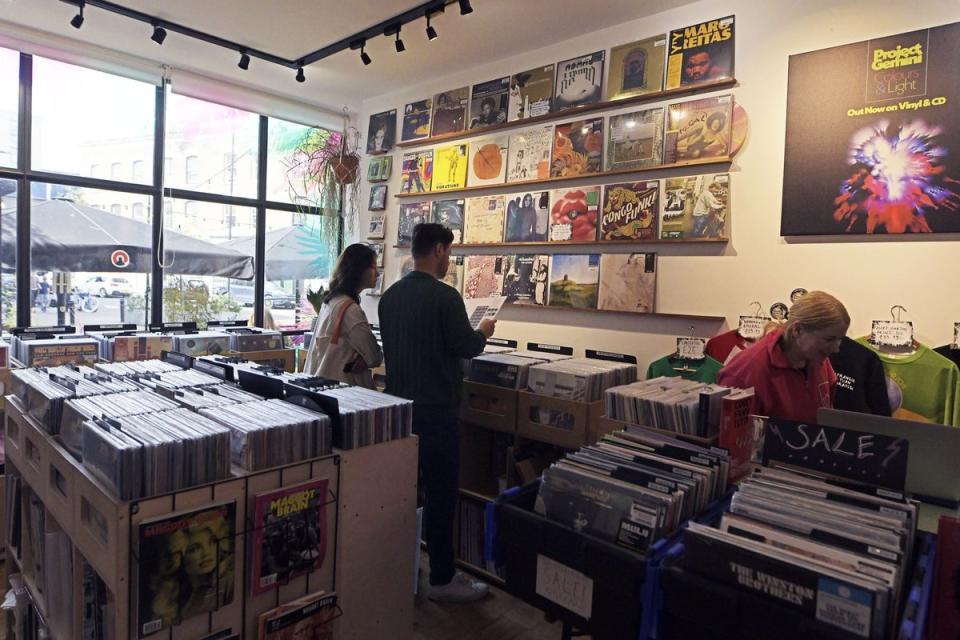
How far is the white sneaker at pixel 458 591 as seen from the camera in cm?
256

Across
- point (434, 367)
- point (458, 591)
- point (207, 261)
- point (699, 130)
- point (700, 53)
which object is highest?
point (700, 53)

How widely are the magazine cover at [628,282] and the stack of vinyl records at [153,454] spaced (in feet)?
8.18

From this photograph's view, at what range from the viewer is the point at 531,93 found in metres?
3.81

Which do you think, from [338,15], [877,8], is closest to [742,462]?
[877,8]

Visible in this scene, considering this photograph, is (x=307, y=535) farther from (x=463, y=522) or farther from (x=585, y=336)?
(x=585, y=336)

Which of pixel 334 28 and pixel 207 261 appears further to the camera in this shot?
pixel 207 261

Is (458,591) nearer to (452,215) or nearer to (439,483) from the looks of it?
(439,483)

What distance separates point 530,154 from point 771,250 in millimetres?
1618

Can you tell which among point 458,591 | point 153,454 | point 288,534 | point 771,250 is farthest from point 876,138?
point 153,454

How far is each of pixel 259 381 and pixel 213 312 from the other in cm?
346

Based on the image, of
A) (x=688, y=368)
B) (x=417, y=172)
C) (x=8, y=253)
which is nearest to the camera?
(x=688, y=368)

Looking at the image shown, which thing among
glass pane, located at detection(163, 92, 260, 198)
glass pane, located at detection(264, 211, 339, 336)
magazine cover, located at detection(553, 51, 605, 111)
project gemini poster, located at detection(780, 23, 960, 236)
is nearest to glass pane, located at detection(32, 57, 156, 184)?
glass pane, located at detection(163, 92, 260, 198)

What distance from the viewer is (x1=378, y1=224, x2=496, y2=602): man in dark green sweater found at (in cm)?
239

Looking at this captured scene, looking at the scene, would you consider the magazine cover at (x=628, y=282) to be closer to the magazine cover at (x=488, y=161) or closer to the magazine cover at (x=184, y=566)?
the magazine cover at (x=488, y=161)
